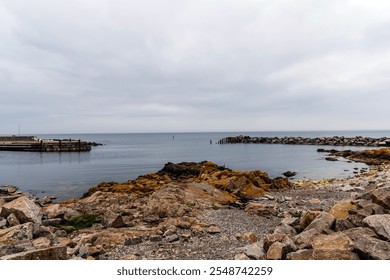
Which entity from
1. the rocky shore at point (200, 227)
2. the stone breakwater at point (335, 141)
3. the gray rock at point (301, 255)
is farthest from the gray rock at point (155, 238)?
the stone breakwater at point (335, 141)

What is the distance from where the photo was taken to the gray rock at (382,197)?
9.03 metres

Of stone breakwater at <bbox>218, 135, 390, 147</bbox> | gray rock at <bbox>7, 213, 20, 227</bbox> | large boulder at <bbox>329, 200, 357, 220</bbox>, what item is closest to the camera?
large boulder at <bbox>329, 200, 357, 220</bbox>

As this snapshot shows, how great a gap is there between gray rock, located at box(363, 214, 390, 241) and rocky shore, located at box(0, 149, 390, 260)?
0.07ft

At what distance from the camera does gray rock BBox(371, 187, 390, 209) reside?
9031mm

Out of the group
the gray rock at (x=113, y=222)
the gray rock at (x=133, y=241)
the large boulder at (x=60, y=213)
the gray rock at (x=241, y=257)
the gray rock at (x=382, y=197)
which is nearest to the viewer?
the gray rock at (x=241, y=257)

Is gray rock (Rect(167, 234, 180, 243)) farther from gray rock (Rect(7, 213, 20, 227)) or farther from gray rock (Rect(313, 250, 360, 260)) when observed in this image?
gray rock (Rect(7, 213, 20, 227))

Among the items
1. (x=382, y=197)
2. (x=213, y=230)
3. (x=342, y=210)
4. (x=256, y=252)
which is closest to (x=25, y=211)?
(x=213, y=230)

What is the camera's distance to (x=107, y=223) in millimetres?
12000

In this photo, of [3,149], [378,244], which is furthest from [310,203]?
[3,149]

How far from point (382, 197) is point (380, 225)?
2.54 meters

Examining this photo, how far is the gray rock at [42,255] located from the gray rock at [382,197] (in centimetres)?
935

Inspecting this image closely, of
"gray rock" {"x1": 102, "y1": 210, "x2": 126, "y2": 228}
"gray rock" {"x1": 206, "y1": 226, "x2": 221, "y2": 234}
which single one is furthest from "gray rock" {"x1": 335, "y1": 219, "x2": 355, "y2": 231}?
"gray rock" {"x1": 102, "y1": 210, "x2": 126, "y2": 228}

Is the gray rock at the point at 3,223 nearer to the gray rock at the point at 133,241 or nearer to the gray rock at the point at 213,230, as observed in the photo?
the gray rock at the point at 133,241
